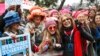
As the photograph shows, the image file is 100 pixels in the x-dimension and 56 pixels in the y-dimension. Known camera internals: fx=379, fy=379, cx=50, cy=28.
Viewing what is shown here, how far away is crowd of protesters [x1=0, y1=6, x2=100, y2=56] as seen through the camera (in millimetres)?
4413

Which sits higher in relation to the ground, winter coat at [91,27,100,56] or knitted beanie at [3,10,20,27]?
knitted beanie at [3,10,20,27]

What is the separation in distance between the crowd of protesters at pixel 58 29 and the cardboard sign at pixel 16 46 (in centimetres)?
7

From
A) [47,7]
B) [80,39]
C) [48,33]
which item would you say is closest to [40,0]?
[47,7]

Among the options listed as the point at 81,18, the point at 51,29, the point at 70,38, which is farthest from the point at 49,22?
the point at 81,18

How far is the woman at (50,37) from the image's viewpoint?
492cm

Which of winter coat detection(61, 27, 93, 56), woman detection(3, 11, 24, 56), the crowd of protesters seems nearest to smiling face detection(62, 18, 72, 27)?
the crowd of protesters

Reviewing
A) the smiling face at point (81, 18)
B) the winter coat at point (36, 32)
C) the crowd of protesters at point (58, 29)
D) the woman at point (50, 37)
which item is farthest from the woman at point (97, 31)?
the winter coat at point (36, 32)

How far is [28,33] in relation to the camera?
181 inches

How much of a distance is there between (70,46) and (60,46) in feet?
0.44

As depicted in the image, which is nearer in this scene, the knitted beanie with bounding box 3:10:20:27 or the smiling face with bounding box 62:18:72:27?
the knitted beanie with bounding box 3:10:20:27

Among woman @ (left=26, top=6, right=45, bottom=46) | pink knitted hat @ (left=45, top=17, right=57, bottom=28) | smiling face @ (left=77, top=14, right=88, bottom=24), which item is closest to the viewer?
woman @ (left=26, top=6, right=45, bottom=46)

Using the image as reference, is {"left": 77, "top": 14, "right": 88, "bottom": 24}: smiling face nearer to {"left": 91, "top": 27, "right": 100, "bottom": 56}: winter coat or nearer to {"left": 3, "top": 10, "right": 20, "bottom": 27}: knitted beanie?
{"left": 91, "top": 27, "right": 100, "bottom": 56}: winter coat

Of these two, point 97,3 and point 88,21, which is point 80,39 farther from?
point 97,3

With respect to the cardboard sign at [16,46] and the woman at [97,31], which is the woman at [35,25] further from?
the woman at [97,31]
